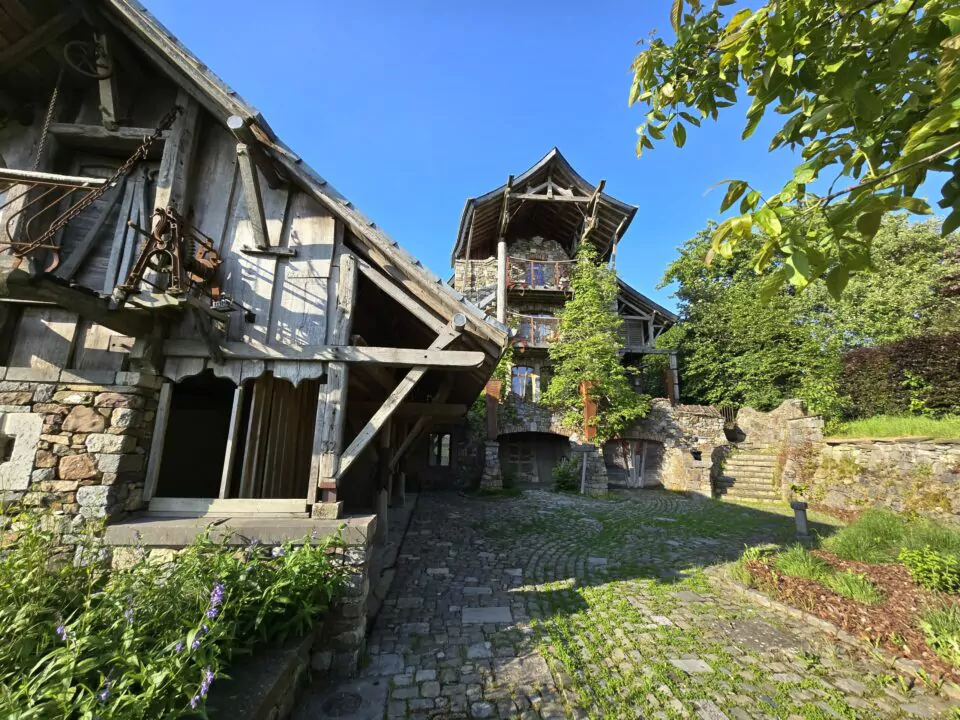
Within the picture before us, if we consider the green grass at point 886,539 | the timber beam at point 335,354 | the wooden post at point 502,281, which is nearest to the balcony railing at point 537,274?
the wooden post at point 502,281

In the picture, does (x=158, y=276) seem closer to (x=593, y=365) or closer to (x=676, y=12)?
(x=676, y=12)

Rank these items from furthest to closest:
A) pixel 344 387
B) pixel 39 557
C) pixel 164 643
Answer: pixel 344 387
pixel 39 557
pixel 164 643

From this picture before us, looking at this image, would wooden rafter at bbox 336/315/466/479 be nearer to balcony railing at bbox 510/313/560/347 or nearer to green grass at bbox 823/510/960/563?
green grass at bbox 823/510/960/563

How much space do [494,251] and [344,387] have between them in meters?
15.2

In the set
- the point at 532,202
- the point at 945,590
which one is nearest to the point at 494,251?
the point at 532,202

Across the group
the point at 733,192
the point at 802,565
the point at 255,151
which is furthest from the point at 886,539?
the point at 255,151

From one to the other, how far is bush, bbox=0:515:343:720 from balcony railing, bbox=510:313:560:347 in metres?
13.1

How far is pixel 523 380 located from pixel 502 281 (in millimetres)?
3988

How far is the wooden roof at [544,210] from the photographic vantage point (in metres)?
16.0

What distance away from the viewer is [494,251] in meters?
18.5

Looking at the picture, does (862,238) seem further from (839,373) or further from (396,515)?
(839,373)

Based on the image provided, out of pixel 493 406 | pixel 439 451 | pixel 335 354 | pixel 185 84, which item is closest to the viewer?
Answer: pixel 335 354

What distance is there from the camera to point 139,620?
2.43m

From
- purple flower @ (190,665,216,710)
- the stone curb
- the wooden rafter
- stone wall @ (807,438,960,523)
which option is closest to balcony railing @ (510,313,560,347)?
stone wall @ (807,438,960,523)
